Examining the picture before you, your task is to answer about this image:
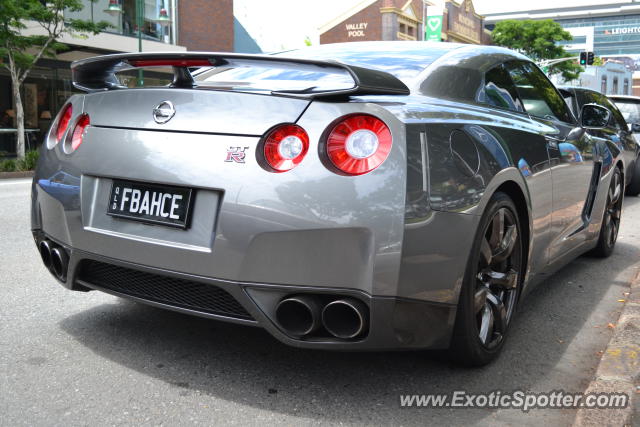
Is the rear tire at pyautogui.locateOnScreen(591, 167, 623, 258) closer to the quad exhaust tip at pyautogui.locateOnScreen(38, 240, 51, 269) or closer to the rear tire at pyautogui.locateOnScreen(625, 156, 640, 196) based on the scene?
the quad exhaust tip at pyautogui.locateOnScreen(38, 240, 51, 269)

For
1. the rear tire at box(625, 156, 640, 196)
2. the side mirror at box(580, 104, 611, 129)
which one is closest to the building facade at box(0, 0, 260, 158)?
the rear tire at box(625, 156, 640, 196)

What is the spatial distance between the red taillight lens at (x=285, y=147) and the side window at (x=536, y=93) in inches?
72.8

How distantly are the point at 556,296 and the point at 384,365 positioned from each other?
1.91m

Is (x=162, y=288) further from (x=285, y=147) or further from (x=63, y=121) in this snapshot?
(x=63, y=121)

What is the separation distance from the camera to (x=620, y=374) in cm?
297

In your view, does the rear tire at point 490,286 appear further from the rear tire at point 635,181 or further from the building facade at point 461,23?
the building facade at point 461,23

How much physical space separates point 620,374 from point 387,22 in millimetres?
56494

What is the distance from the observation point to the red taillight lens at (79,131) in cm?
305

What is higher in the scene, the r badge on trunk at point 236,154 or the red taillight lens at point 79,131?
the red taillight lens at point 79,131

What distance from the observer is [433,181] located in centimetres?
258

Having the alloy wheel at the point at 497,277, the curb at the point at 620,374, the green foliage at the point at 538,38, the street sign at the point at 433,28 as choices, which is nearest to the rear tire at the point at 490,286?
the alloy wheel at the point at 497,277

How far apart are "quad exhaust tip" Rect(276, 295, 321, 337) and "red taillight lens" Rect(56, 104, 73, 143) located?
1.35 metres

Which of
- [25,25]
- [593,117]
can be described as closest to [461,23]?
[25,25]

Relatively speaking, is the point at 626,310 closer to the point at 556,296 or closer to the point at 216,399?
the point at 556,296
